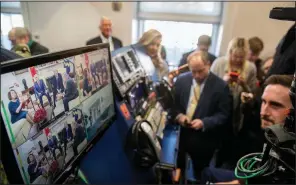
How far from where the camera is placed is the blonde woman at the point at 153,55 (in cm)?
127

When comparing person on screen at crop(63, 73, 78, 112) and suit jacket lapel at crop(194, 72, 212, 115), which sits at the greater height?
person on screen at crop(63, 73, 78, 112)

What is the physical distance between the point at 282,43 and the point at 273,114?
0.55 metres

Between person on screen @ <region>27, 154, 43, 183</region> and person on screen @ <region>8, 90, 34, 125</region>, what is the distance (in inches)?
4.7

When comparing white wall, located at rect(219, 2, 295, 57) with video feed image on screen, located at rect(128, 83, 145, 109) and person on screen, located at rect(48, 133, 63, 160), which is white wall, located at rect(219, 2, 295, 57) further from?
person on screen, located at rect(48, 133, 63, 160)

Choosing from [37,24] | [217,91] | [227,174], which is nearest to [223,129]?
[217,91]

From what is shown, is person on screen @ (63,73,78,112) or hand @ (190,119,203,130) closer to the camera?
person on screen @ (63,73,78,112)

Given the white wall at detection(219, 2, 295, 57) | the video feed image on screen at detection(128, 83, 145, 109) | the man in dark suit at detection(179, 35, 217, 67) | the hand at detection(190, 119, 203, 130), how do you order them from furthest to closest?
the white wall at detection(219, 2, 295, 57), the hand at detection(190, 119, 203, 130), the video feed image on screen at detection(128, 83, 145, 109), the man in dark suit at detection(179, 35, 217, 67)

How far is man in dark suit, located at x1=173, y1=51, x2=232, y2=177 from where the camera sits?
138 cm

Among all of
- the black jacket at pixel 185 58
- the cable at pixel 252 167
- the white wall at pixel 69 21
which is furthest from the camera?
the white wall at pixel 69 21

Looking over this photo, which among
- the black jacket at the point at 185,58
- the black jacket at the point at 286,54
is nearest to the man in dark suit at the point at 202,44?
the black jacket at the point at 185,58

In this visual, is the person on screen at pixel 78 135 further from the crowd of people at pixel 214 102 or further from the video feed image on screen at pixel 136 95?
the crowd of people at pixel 214 102

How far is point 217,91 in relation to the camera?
143 centimetres

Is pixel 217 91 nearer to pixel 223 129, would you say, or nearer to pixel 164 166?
pixel 223 129

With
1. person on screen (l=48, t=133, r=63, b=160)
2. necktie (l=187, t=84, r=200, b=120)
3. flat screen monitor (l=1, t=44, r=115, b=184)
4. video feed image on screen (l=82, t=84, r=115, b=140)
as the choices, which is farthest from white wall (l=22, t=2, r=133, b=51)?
person on screen (l=48, t=133, r=63, b=160)
